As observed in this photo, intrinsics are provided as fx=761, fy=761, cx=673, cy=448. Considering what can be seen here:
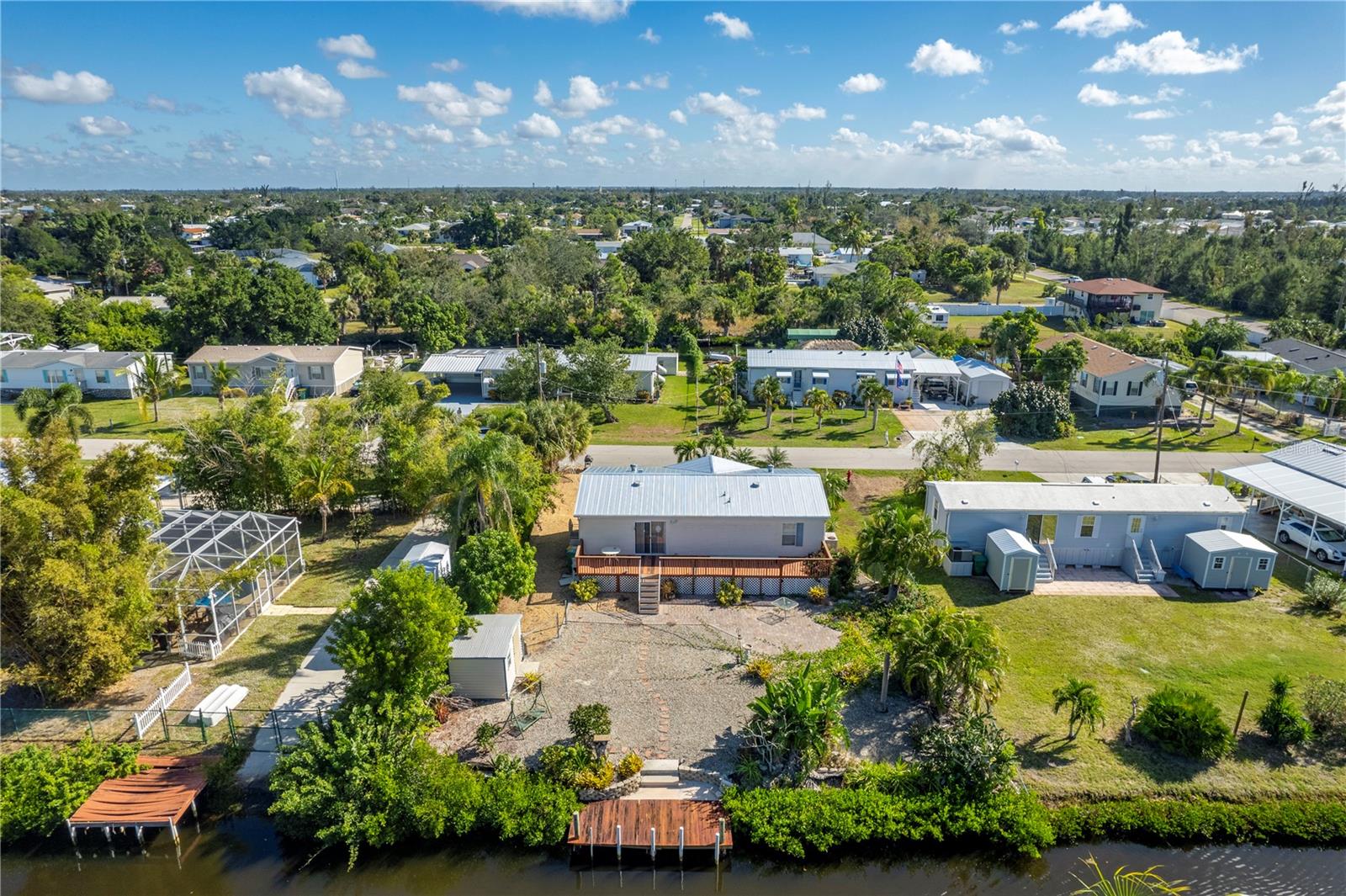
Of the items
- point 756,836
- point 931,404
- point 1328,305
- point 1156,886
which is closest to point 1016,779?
point 1156,886

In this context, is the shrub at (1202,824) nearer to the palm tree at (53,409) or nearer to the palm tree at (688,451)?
the palm tree at (688,451)

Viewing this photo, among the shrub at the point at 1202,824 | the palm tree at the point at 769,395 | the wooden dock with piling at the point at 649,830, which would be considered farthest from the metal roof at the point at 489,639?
the palm tree at the point at 769,395

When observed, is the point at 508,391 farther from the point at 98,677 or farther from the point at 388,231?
Answer: the point at 388,231

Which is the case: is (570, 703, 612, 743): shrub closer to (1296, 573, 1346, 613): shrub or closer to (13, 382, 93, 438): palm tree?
(1296, 573, 1346, 613): shrub

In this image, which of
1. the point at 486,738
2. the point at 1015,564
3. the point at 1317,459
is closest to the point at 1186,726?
the point at 1015,564

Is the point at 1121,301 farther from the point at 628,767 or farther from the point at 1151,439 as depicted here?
the point at 628,767
